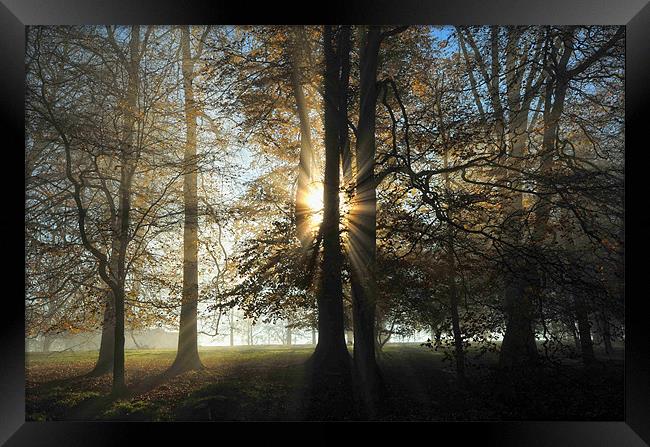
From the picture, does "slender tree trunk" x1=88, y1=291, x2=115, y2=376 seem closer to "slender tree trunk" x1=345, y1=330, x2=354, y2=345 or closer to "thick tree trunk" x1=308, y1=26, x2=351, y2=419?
"thick tree trunk" x1=308, y1=26, x2=351, y2=419

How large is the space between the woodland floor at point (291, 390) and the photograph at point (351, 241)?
0.02 meters

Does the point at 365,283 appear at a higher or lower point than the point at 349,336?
higher

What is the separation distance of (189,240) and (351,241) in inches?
67.7

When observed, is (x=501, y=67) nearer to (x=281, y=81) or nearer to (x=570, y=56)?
(x=570, y=56)

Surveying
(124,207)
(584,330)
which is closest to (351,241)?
(124,207)

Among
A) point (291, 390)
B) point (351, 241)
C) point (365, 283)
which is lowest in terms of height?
point (291, 390)

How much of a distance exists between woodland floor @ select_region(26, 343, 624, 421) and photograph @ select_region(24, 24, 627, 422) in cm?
2

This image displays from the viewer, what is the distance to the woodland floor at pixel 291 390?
4320 mm

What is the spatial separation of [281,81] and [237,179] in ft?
3.93

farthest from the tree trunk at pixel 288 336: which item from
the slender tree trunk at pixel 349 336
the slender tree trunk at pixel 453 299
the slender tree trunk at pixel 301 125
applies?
the slender tree trunk at pixel 453 299

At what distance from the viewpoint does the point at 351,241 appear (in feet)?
14.5

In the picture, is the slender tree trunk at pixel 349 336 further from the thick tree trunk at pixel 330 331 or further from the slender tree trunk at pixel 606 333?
the slender tree trunk at pixel 606 333
